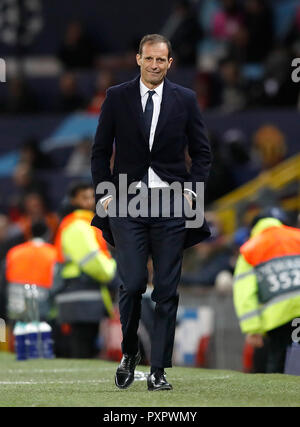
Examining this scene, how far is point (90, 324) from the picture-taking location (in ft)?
40.5

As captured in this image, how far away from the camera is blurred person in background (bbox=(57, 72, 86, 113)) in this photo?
19.0 metres

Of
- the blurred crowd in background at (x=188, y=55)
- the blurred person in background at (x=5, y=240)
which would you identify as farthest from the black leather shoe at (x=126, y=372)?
the blurred crowd in background at (x=188, y=55)

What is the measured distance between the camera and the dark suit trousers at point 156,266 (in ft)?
25.7

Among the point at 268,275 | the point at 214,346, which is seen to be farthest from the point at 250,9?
the point at 268,275

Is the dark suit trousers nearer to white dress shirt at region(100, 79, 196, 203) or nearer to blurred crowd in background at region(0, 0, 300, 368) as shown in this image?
white dress shirt at region(100, 79, 196, 203)

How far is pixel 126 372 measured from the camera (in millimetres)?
8133

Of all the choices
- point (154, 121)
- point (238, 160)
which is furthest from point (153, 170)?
point (238, 160)

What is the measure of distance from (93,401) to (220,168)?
9.48 meters

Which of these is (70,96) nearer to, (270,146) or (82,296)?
(270,146)

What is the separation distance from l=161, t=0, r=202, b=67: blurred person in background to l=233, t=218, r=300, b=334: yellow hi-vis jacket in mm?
9177

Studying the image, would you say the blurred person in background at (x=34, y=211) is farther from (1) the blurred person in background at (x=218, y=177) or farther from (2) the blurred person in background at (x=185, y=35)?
(2) the blurred person in background at (x=185, y=35)

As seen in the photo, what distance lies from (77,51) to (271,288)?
10.5 metres
